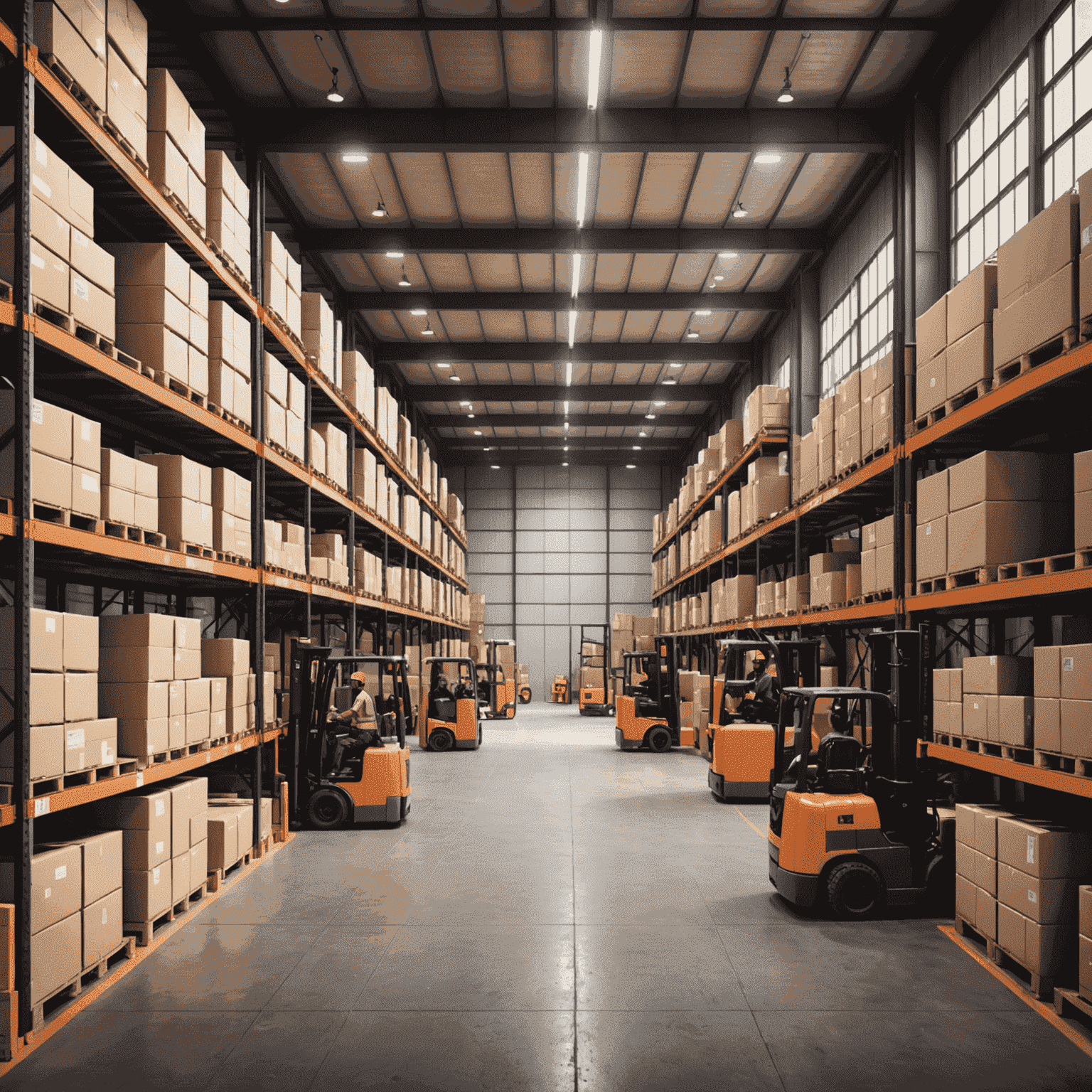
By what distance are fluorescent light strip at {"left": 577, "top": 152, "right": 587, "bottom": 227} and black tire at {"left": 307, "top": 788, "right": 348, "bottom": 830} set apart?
8.38 meters

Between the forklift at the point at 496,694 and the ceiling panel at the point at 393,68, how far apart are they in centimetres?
1629

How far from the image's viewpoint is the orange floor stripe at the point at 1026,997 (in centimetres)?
471

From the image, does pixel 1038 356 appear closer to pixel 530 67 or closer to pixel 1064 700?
pixel 1064 700

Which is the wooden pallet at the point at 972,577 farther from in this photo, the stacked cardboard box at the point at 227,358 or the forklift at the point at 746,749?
the stacked cardboard box at the point at 227,358

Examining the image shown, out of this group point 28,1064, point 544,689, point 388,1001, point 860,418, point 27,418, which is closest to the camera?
point 28,1064

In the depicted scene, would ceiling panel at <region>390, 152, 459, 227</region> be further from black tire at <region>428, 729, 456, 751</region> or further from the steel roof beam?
black tire at <region>428, 729, 456, 751</region>

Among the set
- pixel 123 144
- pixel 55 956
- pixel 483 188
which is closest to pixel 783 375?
pixel 483 188

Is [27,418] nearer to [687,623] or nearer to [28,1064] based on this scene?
[28,1064]

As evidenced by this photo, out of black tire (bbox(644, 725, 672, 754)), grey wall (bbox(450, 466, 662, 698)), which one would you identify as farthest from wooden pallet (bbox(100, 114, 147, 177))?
grey wall (bbox(450, 466, 662, 698))

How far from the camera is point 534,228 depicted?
49.8 ft

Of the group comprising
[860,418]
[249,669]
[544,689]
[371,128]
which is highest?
[371,128]

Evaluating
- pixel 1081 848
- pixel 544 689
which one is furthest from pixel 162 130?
pixel 544 689

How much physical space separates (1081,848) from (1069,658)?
105 cm

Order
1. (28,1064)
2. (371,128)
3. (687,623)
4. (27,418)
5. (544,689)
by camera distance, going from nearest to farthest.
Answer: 1. (28,1064)
2. (27,418)
3. (371,128)
4. (687,623)
5. (544,689)
